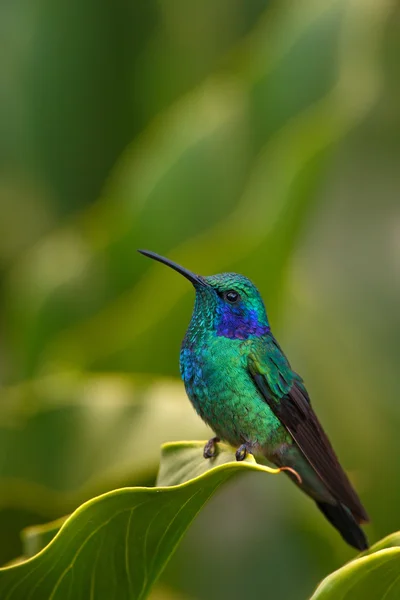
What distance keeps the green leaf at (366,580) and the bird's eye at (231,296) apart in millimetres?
231

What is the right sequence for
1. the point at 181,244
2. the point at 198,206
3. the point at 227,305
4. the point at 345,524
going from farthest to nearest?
the point at 198,206 → the point at 181,244 → the point at 345,524 → the point at 227,305

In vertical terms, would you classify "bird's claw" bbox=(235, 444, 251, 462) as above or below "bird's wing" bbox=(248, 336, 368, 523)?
below

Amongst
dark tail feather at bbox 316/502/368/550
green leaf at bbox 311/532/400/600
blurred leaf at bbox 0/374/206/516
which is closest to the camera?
green leaf at bbox 311/532/400/600

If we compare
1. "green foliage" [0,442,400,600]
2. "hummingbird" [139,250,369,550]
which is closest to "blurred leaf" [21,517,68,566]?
"green foliage" [0,442,400,600]

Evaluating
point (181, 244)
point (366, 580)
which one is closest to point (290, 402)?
point (366, 580)

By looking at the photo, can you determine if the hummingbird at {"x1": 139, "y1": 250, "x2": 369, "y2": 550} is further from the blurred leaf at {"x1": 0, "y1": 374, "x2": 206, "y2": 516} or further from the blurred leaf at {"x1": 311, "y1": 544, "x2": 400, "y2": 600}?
the blurred leaf at {"x1": 0, "y1": 374, "x2": 206, "y2": 516}

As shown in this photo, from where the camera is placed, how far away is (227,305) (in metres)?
0.78

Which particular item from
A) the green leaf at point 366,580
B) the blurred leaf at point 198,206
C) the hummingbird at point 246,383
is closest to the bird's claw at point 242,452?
the hummingbird at point 246,383

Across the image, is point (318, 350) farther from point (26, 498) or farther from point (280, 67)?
point (26, 498)

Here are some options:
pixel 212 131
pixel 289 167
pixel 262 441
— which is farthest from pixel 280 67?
pixel 262 441

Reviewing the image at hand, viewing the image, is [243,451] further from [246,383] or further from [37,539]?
[37,539]

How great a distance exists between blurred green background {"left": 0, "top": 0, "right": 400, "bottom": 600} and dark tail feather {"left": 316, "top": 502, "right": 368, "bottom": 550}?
1.01 ft

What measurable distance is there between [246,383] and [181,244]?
833 millimetres

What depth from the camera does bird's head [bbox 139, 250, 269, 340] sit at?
0.77m
